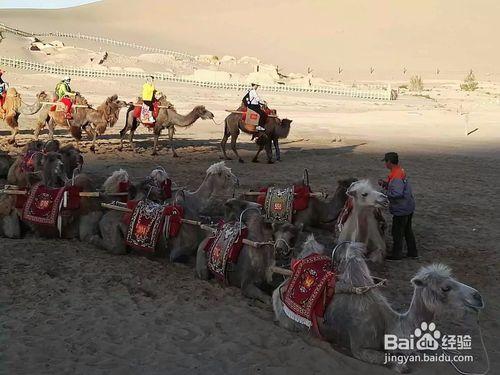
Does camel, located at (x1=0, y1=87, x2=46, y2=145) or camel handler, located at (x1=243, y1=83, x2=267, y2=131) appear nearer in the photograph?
A: camel handler, located at (x1=243, y1=83, x2=267, y2=131)

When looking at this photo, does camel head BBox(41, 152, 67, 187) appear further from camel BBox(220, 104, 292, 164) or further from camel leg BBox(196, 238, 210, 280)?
camel BBox(220, 104, 292, 164)

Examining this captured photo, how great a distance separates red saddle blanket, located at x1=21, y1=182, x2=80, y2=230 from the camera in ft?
26.0

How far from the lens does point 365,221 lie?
291 inches

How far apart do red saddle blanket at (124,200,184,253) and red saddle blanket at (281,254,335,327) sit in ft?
7.41

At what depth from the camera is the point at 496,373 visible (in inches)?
204

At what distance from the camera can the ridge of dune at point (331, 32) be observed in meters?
78.3

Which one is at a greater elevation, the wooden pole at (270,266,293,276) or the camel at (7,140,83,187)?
the camel at (7,140,83,187)

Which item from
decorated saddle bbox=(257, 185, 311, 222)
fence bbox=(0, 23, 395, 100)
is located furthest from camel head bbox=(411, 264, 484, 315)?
fence bbox=(0, 23, 395, 100)

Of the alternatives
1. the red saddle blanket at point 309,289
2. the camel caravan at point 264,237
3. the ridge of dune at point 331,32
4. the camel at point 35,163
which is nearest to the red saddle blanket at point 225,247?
the camel caravan at point 264,237

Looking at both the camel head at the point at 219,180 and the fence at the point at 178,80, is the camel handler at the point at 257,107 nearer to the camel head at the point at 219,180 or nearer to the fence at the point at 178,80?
the camel head at the point at 219,180

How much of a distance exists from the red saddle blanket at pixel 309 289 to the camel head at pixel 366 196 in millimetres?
1811

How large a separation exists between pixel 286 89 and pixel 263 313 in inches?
1416

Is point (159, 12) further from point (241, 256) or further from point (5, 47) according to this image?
point (241, 256)

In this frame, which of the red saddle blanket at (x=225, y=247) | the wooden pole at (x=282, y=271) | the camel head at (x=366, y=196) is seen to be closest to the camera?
the wooden pole at (x=282, y=271)
